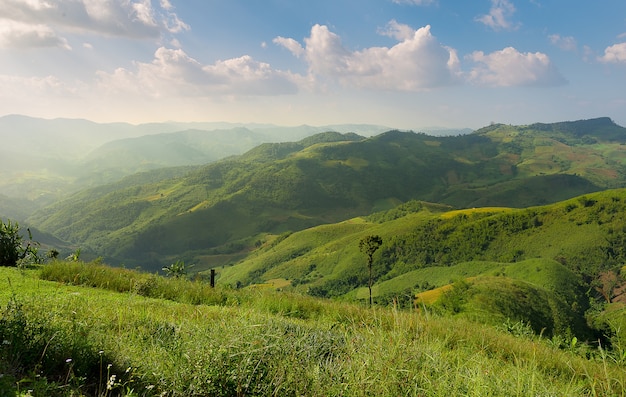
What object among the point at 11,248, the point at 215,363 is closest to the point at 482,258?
the point at 11,248

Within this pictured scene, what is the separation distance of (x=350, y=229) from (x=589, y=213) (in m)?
103

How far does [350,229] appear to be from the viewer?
634ft

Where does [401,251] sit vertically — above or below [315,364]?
below

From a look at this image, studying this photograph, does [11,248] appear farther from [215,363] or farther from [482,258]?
[482,258]

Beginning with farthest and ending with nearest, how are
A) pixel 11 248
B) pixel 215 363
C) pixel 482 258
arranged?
1. pixel 482 258
2. pixel 11 248
3. pixel 215 363

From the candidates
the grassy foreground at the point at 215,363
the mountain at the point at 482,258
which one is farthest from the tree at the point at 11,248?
the mountain at the point at 482,258

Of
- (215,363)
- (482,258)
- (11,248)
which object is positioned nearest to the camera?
(215,363)

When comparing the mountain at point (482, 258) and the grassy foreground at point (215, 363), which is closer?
the grassy foreground at point (215, 363)

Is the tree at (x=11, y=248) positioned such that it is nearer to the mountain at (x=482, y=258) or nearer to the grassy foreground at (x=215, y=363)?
the grassy foreground at (x=215, y=363)

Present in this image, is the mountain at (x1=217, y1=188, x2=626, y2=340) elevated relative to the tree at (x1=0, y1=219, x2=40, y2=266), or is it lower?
lower

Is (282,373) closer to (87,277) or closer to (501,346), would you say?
(501,346)

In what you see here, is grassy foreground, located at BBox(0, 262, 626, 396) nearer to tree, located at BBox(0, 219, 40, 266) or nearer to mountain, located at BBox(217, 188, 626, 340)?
tree, located at BBox(0, 219, 40, 266)

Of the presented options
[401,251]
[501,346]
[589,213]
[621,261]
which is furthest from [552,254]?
[501,346]

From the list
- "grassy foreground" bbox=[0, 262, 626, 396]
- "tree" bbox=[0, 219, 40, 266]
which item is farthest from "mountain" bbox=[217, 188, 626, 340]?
"grassy foreground" bbox=[0, 262, 626, 396]
